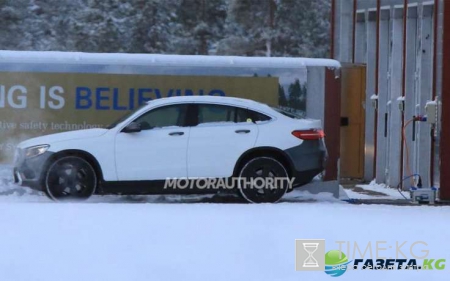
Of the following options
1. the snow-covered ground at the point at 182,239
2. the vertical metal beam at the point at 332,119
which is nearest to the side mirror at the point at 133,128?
the snow-covered ground at the point at 182,239

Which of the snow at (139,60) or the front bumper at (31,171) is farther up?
the snow at (139,60)

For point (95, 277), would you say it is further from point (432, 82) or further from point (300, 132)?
point (432, 82)

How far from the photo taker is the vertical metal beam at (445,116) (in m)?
18.5

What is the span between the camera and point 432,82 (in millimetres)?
19453

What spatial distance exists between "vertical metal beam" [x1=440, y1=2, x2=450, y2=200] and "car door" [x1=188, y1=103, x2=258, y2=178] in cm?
348

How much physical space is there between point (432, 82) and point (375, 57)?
12.3 ft

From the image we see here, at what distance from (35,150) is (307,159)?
13.2 feet

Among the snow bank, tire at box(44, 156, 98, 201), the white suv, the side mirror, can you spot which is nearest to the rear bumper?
the white suv

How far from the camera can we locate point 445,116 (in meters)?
18.6

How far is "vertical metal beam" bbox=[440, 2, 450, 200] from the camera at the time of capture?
18547 mm

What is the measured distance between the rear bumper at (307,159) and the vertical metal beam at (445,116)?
2.46m

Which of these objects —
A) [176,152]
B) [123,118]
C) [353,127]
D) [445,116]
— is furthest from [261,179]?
[353,127]

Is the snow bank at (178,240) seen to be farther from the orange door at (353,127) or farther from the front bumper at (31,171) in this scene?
the orange door at (353,127)

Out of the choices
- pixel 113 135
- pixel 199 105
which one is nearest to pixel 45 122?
pixel 113 135
